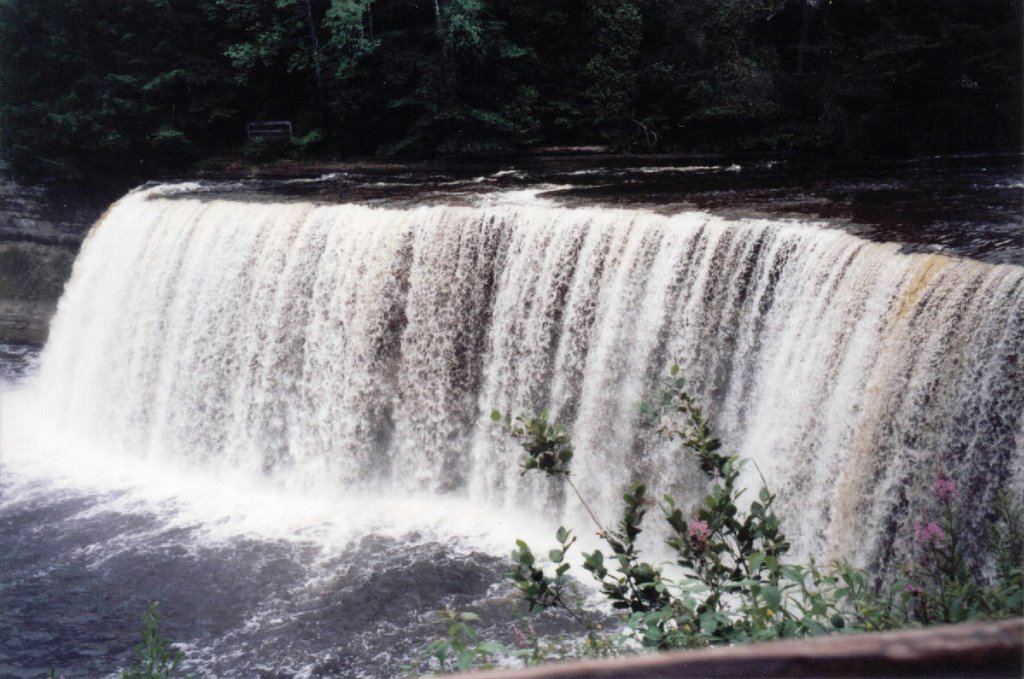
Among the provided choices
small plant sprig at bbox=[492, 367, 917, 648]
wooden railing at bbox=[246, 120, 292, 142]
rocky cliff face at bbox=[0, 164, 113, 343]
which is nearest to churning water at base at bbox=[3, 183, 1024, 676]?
small plant sprig at bbox=[492, 367, 917, 648]

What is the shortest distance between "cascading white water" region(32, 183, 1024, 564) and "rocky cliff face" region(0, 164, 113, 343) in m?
4.05

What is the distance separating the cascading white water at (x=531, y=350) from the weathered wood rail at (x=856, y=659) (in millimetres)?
5758

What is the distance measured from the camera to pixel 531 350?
9.75 m

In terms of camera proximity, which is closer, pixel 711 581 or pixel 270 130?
pixel 711 581

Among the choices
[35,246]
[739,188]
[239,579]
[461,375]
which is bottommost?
[239,579]

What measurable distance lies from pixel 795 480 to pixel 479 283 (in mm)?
4550

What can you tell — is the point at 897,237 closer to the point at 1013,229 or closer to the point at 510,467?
the point at 1013,229

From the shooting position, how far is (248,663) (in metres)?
7.30

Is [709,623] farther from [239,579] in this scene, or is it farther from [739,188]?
[739,188]

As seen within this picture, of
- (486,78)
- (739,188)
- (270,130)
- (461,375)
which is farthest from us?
(270,130)

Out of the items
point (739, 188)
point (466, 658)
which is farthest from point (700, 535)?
point (739, 188)

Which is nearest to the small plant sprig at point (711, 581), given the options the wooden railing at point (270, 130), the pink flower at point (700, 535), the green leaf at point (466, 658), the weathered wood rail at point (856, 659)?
the pink flower at point (700, 535)

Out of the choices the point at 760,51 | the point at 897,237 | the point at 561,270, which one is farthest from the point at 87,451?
the point at 760,51

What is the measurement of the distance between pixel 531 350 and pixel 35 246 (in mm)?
14038
